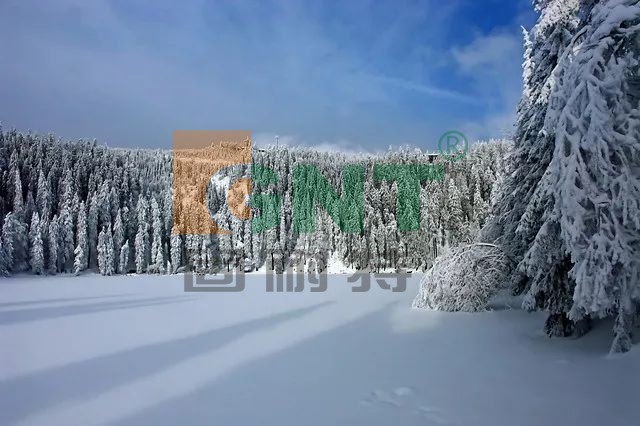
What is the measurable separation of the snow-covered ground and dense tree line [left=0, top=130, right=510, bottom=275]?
141 ft

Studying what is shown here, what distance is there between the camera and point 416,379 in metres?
8.09

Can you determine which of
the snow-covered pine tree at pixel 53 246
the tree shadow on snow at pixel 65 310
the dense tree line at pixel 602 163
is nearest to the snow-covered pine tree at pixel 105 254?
the snow-covered pine tree at pixel 53 246

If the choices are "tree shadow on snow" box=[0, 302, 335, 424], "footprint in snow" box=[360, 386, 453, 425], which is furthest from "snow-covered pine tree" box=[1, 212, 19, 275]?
"footprint in snow" box=[360, 386, 453, 425]

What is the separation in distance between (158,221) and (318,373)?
5429 centimetres

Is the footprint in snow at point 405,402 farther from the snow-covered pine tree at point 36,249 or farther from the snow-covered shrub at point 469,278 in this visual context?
the snow-covered pine tree at point 36,249

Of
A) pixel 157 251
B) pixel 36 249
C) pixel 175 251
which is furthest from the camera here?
pixel 175 251

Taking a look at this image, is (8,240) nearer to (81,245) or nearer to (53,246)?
(53,246)

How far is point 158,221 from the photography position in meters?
58.5

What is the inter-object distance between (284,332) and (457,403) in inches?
282

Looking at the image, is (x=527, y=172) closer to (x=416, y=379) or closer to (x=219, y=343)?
(x=416, y=379)

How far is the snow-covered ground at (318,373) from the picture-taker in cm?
646

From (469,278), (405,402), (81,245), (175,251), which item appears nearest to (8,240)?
(81,245)

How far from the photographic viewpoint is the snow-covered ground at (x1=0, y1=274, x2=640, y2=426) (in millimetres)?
6461

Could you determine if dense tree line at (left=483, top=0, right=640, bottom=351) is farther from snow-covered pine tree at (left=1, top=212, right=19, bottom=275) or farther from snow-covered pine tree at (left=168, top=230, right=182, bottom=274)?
snow-covered pine tree at (left=1, top=212, right=19, bottom=275)
